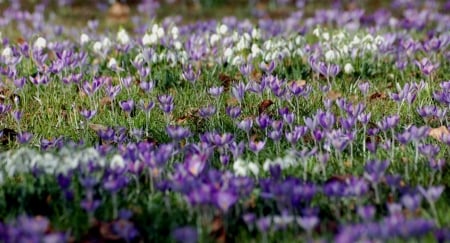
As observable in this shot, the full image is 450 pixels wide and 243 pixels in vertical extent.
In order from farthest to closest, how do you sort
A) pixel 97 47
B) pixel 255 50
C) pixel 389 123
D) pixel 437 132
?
pixel 97 47
pixel 255 50
pixel 437 132
pixel 389 123

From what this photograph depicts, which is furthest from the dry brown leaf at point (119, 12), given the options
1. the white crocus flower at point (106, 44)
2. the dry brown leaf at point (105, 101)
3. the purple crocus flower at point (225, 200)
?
the purple crocus flower at point (225, 200)

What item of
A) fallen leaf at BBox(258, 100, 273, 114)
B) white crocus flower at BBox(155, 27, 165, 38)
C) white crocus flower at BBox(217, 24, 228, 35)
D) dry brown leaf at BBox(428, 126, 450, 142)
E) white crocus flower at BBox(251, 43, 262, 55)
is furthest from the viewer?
white crocus flower at BBox(217, 24, 228, 35)

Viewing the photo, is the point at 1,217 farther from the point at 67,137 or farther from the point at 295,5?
the point at 295,5

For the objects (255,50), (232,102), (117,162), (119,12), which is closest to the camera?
(117,162)

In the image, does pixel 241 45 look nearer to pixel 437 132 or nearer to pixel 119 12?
pixel 437 132

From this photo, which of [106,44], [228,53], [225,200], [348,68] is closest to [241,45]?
[228,53]

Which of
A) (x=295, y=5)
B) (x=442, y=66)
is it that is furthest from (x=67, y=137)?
(x=295, y=5)

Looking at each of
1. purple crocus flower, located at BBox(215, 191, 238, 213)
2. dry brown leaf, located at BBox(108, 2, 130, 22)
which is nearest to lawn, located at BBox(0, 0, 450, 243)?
purple crocus flower, located at BBox(215, 191, 238, 213)

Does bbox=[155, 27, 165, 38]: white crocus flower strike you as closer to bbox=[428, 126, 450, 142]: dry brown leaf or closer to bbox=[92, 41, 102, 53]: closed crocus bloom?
bbox=[92, 41, 102, 53]: closed crocus bloom

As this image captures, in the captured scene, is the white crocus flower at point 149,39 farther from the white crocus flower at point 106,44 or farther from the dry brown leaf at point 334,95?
the dry brown leaf at point 334,95
